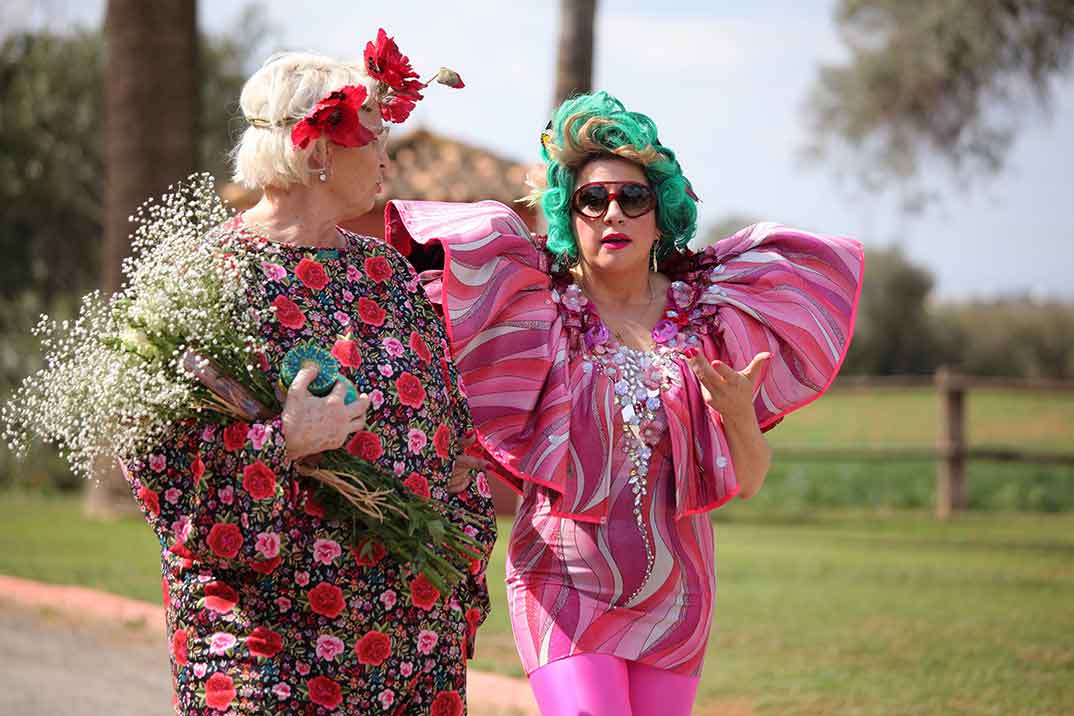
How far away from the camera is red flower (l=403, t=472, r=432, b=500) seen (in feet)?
11.0

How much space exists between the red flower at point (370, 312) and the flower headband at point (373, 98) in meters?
0.38

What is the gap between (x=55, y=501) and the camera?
1639 cm

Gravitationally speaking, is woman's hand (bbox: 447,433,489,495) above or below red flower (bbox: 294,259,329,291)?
below

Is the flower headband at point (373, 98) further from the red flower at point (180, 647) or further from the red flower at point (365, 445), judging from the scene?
the red flower at point (180, 647)

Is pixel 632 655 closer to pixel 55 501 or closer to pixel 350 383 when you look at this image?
pixel 350 383

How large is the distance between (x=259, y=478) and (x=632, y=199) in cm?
146

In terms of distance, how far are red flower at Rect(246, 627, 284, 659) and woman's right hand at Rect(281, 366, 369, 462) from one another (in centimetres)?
41

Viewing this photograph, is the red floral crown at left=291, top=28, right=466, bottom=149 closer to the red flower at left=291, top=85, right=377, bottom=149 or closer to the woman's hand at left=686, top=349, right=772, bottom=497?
the red flower at left=291, top=85, right=377, bottom=149

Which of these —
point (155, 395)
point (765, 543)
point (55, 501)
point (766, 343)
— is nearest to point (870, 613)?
point (765, 543)

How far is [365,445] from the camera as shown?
10.9ft

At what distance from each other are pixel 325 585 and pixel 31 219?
2055 cm

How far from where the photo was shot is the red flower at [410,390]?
3379 millimetres

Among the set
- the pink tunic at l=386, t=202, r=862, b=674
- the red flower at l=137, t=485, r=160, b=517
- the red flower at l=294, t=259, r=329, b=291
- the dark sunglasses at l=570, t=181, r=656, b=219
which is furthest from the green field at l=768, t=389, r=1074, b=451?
the red flower at l=137, t=485, r=160, b=517

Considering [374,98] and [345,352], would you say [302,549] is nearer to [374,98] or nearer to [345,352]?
[345,352]
